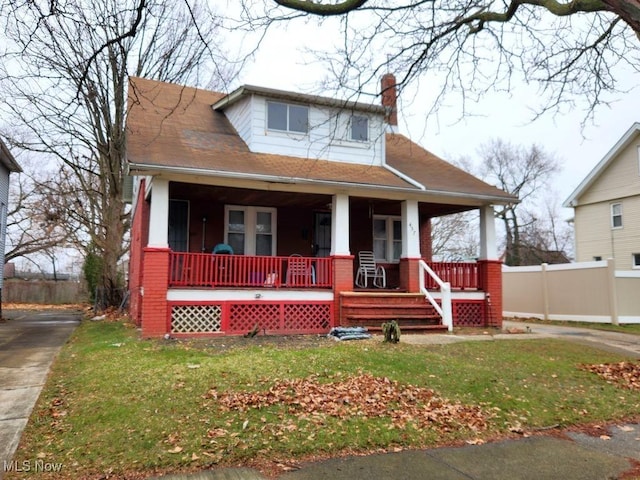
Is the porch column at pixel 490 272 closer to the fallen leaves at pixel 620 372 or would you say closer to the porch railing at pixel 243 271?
the porch railing at pixel 243 271

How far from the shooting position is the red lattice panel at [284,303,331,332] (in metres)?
11.4

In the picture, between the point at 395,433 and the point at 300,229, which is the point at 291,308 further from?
the point at 395,433

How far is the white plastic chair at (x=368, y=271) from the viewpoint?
566 inches

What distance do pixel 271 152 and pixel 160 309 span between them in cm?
524

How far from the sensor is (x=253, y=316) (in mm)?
11086

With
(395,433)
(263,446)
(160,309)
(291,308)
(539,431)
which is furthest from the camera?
(291,308)

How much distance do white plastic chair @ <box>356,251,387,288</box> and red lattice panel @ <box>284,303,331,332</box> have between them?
2825 millimetres

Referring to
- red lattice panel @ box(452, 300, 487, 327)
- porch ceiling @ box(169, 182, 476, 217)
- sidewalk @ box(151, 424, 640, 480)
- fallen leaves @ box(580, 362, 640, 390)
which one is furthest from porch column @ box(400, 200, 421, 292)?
sidewalk @ box(151, 424, 640, 480)

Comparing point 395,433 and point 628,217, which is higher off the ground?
point 628,217

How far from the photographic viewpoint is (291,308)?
11438 mm

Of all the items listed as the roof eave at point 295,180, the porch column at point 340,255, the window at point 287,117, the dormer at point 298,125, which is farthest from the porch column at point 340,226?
the window at point 287,117

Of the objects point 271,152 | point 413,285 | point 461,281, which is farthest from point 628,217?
point 271,152

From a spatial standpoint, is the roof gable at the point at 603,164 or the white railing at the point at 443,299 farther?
the roof gable at the point at 603,164

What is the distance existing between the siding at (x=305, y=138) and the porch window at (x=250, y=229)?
6.40 feet
